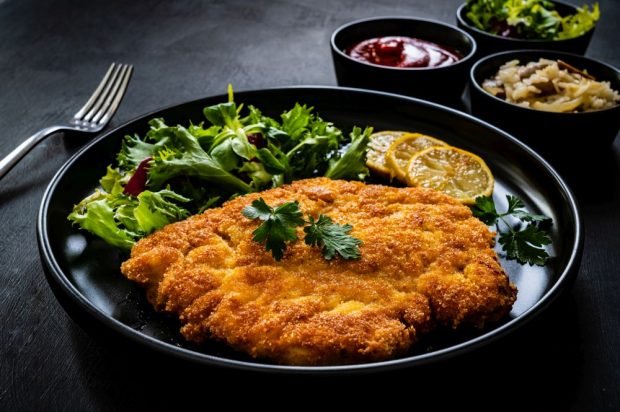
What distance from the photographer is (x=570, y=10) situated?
4.72 meters

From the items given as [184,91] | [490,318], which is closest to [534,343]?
[490,318]

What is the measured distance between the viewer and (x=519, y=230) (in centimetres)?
269

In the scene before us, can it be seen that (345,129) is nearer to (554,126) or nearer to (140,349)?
(554,126)

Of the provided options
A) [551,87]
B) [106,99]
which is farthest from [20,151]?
[551,87]

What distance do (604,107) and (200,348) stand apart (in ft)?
8.41

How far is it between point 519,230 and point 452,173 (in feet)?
1.43

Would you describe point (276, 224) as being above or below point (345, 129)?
above

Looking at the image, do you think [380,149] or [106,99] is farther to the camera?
[106,99]

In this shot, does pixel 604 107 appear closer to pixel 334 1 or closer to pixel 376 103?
pixel 376 103

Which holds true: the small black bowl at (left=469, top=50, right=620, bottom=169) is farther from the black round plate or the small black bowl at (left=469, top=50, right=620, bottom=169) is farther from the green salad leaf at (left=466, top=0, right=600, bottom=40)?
the green salad leaf at (left=466, top=0, right=600, bottom=40)

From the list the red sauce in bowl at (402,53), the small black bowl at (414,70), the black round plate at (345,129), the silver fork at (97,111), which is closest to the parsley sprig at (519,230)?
the black round plate at (345,129)

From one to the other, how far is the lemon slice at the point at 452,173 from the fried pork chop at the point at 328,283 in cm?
30

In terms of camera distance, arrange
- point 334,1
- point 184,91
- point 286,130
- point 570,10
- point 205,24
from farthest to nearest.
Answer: point 334,1 → point 205,24 → point 570,10 → point 184,91 → point 286,130

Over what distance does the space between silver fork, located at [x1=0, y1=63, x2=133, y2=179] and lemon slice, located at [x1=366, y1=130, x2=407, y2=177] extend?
150 centimetres
